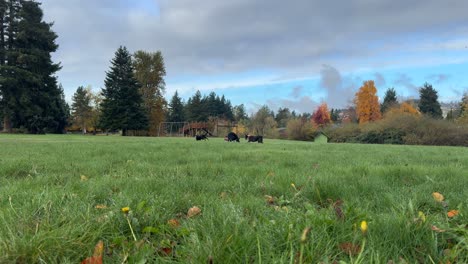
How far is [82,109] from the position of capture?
2741 inches

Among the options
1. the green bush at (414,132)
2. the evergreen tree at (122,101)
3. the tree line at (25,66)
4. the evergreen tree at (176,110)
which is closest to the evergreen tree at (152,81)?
the evergreen tree at (122,101)

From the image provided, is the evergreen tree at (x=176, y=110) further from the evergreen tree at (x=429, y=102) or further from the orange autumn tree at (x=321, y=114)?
the evergreen tree at (x=429, y=102)

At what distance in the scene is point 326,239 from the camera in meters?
1.78

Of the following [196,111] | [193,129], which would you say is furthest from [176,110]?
[193,129]

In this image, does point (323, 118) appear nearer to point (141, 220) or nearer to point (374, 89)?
point (374, 89)

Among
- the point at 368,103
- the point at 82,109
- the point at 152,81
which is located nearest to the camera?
the point at 152,81

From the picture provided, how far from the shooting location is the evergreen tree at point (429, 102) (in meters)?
68.8

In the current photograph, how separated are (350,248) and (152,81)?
2194 inches

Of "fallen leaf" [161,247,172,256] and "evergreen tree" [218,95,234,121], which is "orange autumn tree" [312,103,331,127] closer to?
"evergreen tree" [218,95,234,121]

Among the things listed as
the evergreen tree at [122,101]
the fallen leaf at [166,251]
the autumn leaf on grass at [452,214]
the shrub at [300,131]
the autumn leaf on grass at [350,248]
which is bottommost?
the fallen leaf at [166,251]

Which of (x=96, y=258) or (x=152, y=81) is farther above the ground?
(x=152, y=81)

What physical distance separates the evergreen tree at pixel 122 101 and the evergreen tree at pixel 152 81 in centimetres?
473

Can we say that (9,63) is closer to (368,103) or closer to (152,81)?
(152,81)

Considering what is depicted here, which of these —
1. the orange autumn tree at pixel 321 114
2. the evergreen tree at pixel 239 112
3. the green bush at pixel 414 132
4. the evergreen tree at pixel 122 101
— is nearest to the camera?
the green bush at pixel 414 132
